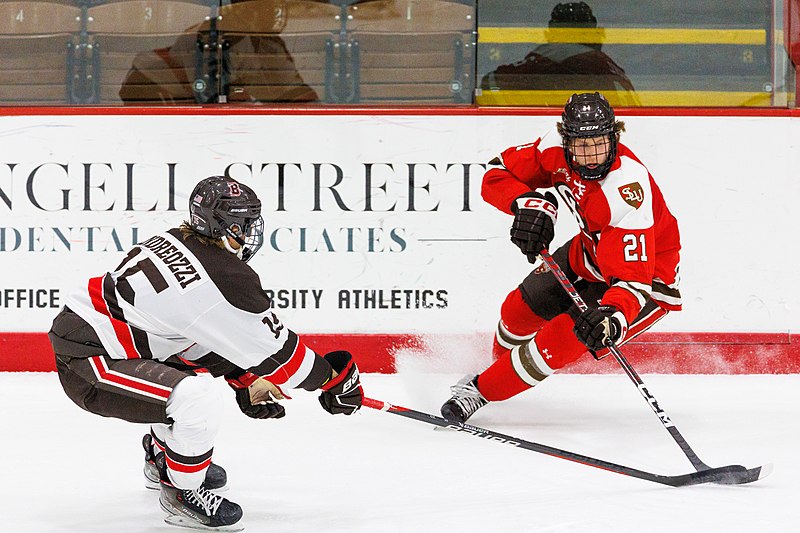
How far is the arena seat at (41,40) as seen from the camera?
4.24 meters

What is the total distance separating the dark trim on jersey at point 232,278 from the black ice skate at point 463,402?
1.16 meters

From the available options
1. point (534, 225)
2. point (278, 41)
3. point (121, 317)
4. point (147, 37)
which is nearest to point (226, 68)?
point (278, 41)

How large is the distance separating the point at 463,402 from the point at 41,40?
2.29 m

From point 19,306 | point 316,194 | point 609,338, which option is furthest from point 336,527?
point 19,306

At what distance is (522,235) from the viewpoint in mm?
3113

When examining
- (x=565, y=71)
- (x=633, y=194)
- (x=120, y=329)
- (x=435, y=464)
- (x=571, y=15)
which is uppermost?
(x=571, y=15)

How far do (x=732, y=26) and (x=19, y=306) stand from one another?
296 cm

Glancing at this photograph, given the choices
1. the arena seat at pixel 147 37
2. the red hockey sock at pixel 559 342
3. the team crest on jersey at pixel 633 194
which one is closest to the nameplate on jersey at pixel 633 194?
the team crest on jersey at pixel 633 194

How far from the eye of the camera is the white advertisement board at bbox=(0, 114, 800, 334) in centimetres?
412

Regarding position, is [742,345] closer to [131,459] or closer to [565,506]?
[565,506]

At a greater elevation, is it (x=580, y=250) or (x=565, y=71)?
(x=565, y=71)

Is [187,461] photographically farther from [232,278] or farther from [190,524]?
[232,278]

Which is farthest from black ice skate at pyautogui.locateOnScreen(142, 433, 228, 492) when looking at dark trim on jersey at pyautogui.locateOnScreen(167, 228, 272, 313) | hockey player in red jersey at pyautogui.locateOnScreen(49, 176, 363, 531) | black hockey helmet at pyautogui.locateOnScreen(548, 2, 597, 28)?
black hockey helmet at pyautogui.locateOnScreen(548, 2, 597, 28)

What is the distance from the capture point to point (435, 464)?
2.89m
